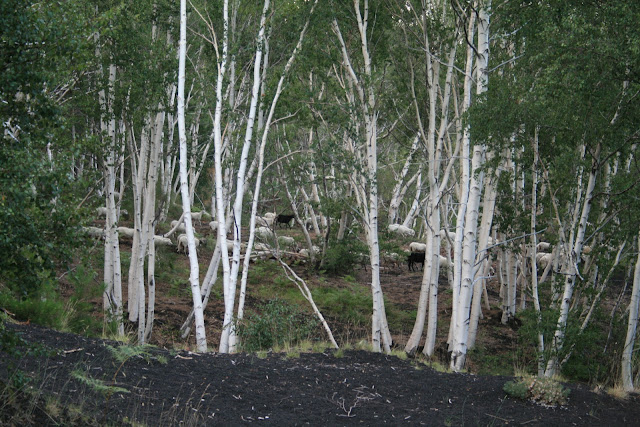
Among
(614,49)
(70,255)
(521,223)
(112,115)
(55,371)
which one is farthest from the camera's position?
(521,223)

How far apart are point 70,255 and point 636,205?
11.2m

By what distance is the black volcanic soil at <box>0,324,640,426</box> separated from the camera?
677 centimetres

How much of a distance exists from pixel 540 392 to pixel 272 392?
4.11m

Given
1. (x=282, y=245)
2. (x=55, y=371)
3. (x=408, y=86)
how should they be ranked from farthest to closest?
1. (x=282, y=245)
2. (x=408, y=86)
3. (x=55, y=371)

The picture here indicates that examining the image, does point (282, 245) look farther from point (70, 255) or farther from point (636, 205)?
point (70, 255)

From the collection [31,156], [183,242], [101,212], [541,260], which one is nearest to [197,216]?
[101,212]

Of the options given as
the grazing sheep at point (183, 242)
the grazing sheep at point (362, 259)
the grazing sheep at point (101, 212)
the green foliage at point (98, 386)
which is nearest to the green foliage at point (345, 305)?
the grazing sheep at point (362, 259)

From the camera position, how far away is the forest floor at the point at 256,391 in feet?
21.2

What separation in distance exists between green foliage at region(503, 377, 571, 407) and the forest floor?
14cm

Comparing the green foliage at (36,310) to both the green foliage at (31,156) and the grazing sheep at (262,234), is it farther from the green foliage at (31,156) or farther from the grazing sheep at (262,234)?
the grazing sheep at (262,234)

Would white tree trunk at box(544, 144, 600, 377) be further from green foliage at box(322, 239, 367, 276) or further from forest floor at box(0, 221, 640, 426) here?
green foliage at box(322, 239, 367, 276)

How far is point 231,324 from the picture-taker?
1277 cm

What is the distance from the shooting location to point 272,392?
27.2 feet

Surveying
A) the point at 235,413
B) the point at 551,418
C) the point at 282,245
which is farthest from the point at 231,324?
the point at 282,245
